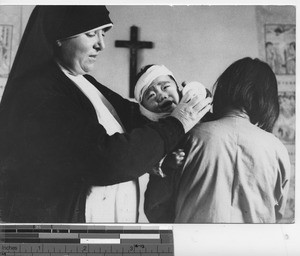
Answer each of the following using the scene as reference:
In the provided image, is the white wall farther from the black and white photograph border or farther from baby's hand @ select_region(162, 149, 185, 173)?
baby's hand @ select_region(162, 149, 185, 173)

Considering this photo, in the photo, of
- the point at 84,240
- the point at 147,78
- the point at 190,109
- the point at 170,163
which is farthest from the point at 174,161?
the point at 84,240

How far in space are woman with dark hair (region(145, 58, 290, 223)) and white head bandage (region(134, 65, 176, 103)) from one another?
0.23 meters

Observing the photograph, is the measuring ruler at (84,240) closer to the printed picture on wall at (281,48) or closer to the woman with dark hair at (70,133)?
the woman with dark hair at (70,133)

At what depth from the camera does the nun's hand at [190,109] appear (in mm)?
1886

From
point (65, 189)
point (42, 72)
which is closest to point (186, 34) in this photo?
point (42, 72)

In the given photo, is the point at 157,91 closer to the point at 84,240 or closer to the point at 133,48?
the point at 133,48

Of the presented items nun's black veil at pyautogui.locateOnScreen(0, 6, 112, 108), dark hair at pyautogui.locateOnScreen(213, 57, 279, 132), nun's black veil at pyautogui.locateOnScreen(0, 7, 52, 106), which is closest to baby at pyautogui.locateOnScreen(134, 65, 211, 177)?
dark hair at pyautogui.locateOnScreen(213, 57, 279, 132)

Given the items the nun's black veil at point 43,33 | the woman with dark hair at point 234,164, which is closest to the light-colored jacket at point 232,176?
the woman with dark hair at point 234,164

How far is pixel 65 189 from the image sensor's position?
72.9 inches

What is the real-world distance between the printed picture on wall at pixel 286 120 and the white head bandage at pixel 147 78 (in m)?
0.49

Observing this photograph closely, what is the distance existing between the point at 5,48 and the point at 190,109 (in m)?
0.81

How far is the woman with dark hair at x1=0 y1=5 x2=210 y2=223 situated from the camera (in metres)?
1.85
